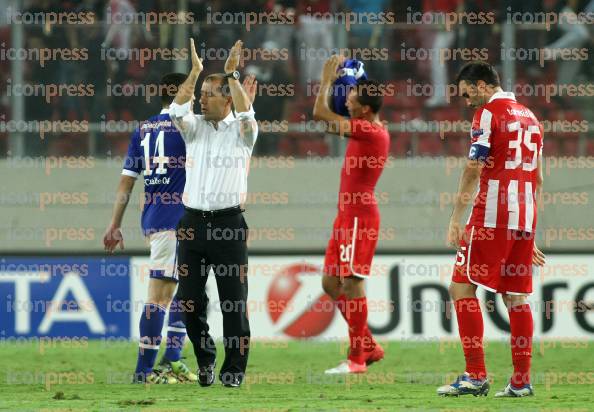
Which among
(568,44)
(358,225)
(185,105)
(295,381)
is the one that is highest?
(568,44)

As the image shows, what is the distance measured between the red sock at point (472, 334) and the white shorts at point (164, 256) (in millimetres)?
2271

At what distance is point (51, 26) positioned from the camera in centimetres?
1356

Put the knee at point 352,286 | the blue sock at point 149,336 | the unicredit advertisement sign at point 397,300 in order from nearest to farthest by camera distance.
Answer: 1. the blue sock at point 149,336
2. the knee at point 352,286
3. the unicredit advertisement sign at point 397,300

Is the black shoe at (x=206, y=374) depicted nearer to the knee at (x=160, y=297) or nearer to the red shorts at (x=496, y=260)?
the knee at (x=160, y=297)

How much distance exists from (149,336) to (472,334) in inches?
95.7

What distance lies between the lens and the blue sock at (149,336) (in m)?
9.20

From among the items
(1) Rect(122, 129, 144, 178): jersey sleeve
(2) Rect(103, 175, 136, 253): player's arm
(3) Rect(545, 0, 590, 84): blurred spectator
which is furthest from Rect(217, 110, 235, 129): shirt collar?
(3) Rect(545, 0, 590, 84): blurred spectator

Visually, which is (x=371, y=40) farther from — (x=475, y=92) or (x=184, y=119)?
(x=475, y=92)

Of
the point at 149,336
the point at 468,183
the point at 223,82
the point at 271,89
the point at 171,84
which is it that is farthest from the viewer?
the point at 271,89

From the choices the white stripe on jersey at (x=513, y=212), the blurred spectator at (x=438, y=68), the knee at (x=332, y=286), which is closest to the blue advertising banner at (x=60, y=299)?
the knee at (x=332, y=286)

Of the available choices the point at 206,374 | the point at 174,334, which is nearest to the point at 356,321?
Answer: the point at 174,334

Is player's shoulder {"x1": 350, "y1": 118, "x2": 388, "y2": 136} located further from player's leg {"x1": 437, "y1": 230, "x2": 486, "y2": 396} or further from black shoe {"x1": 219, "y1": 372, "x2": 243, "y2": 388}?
black shoe {"x1": 219, "y1": 372, "x2": 243, "y2": 388}

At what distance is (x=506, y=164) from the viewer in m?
8.06

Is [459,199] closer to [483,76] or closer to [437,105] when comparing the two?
[483,76]
